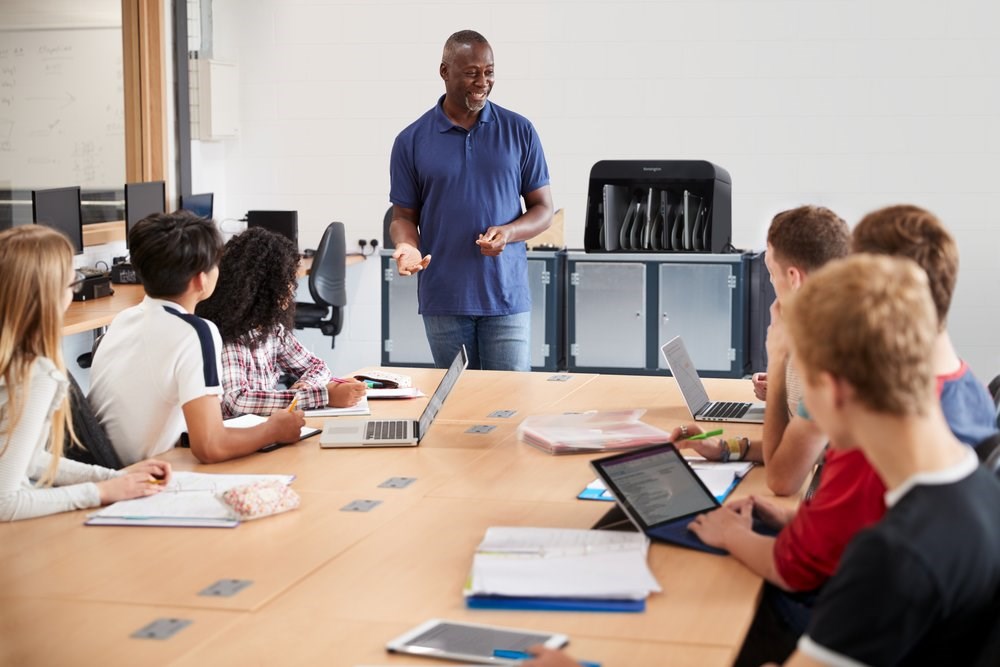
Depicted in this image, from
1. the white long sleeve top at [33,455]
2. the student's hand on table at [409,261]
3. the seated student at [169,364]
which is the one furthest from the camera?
the student's hand on table at [409,261]

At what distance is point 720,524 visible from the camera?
194 cm

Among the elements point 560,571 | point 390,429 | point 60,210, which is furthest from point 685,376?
point 60,210

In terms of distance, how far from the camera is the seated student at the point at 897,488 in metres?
1.23

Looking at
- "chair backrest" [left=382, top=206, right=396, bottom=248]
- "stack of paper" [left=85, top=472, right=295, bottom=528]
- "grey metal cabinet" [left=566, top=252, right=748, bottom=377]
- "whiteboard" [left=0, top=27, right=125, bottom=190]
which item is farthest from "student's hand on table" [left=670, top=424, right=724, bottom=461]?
"whiteboard" [left=0, top=27, right=125, bottom=190]

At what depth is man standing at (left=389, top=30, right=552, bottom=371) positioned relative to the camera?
3.81 m

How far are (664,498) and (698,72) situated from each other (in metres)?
5.08

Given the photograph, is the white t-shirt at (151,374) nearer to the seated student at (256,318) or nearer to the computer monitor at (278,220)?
the seated student at (256,318)

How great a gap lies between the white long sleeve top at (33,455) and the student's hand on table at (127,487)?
0.05 ft

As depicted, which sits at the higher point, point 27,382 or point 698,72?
point 698,72

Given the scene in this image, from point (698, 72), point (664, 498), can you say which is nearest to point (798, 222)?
point (664, 498)

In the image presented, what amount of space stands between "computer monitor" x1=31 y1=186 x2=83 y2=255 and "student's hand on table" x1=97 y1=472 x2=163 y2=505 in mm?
3076

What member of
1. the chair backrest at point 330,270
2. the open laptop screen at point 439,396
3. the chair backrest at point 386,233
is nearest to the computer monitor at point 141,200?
the chair backrest at point 330,270

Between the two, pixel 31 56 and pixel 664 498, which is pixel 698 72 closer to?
pixel 31 56

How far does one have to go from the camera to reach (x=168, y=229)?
2623 mm
